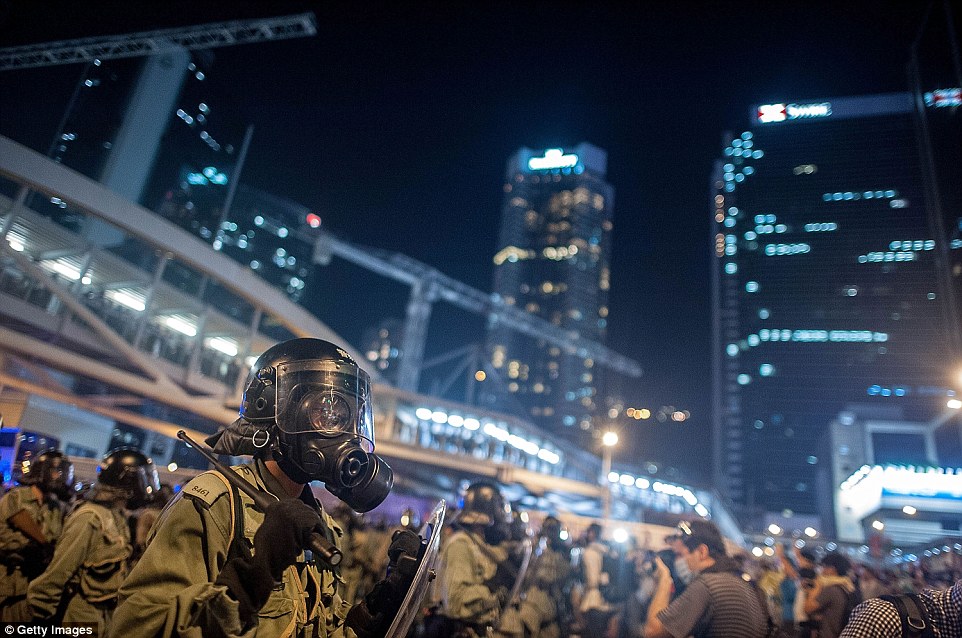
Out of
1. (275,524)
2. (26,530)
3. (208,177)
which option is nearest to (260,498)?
(275,524)

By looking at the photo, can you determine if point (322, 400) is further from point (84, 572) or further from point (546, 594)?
point (546, 594)

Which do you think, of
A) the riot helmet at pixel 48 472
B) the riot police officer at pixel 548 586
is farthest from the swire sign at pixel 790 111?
the riot helmet at pixel 48 472

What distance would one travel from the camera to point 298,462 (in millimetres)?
2428

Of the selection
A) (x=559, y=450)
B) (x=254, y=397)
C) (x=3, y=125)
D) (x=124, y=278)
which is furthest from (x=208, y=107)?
(x=254, y=397)

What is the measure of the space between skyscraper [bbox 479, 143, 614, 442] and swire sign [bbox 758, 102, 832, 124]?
48.0 m

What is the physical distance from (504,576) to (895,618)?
3992 mm

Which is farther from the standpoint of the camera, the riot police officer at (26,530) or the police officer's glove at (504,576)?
the police officer's glove at (504,576)

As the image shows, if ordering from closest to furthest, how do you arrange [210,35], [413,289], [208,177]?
1. [210,35]
2. [413,289]
3. [208,177]

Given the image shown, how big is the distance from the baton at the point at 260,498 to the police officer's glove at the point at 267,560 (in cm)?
5

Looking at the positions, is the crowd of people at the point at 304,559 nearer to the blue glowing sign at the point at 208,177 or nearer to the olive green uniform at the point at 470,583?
the olive green uniform at the point at 470,583

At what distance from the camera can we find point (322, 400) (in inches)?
99.1

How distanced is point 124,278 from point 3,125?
58.3ft

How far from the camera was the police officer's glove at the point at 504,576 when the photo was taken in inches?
238

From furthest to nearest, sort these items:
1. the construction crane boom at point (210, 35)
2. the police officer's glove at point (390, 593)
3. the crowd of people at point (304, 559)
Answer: the construction crane boom at point (210, 35), the police officer's glove at point (390, 593), the crowd of people at point (304, 559)
